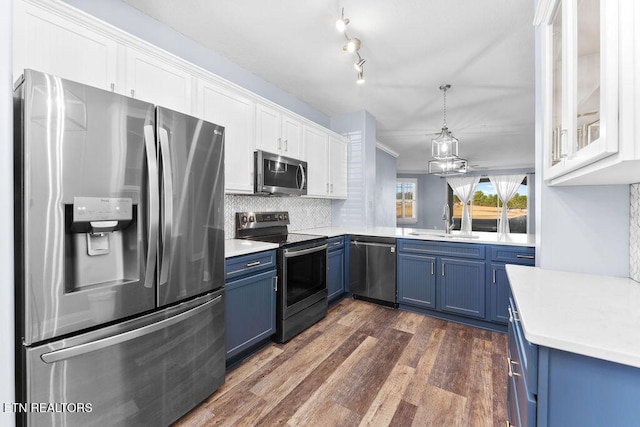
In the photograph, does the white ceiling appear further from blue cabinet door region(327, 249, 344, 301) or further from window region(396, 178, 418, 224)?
window region(396, 178, 418, 224)

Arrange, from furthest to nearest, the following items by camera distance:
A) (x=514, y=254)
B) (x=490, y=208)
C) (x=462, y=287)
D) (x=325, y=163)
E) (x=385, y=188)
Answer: (x=490, y=208) → (x=385, y=188) → (x=325, y=163) → (x=462, y=287) → (x=514, y=254)

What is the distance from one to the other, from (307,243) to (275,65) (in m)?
1.89

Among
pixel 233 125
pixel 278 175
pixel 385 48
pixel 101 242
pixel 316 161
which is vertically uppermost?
pixel 385 48

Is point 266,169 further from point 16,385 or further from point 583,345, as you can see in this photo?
point 583,345

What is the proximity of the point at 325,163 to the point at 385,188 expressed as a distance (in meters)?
3.22

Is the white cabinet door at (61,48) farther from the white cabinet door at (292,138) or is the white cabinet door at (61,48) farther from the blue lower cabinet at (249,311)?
the white cabinet door at (292,138)

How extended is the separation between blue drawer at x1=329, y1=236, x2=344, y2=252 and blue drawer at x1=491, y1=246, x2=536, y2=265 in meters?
1.60

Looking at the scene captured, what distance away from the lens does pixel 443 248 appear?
293 centimetres

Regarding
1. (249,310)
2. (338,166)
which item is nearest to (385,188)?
(338,166)

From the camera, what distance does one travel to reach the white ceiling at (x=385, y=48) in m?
2.05

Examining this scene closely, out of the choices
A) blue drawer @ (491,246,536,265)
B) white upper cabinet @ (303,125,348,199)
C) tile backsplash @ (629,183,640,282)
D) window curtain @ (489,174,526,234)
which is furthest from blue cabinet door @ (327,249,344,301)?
window curtain @ (489,174,526,234)

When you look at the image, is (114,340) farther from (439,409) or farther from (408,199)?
(408,199)

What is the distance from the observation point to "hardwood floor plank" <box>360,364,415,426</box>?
1.58m

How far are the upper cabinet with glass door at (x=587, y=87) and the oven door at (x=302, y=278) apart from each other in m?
1.89
